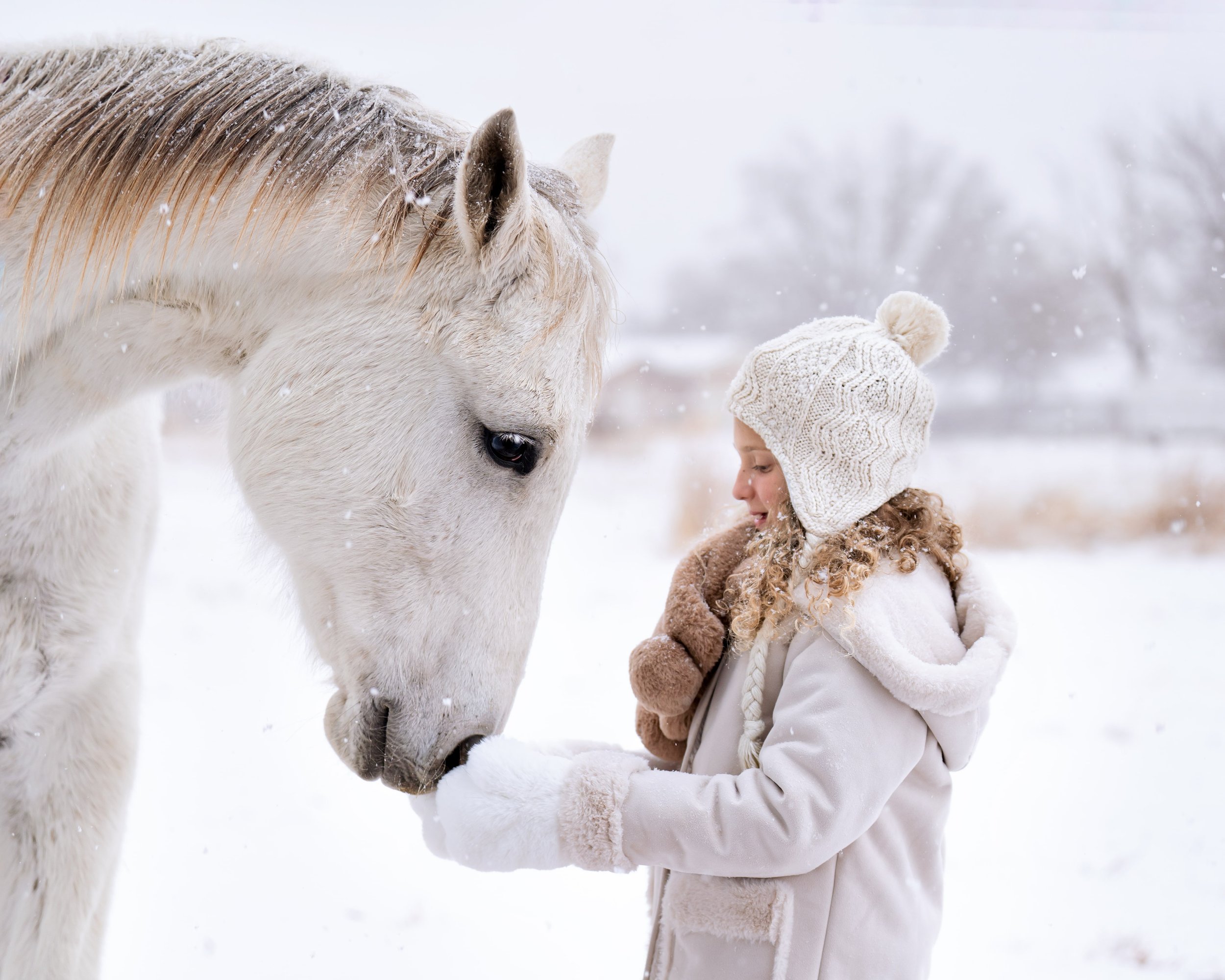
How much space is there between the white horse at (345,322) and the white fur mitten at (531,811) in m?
0.07

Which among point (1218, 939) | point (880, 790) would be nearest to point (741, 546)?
point (880, 790)

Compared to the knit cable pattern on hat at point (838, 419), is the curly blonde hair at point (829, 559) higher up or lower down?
lower down

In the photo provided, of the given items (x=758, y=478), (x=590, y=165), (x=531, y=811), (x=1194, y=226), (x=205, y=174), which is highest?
(x=1194, y=226)

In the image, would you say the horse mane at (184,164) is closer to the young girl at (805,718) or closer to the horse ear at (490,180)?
the horse ear at (490,180)

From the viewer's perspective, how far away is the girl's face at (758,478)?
1254mm

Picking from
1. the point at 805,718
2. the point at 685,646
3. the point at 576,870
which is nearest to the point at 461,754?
the point at 685,646

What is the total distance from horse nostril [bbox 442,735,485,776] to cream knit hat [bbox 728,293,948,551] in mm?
520

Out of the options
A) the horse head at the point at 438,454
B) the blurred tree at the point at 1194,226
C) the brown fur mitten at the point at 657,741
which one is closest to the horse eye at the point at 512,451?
the horse head at the point at 438,454

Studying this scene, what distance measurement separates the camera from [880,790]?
1.03 meters

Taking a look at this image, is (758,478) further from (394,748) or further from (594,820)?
(394,748)

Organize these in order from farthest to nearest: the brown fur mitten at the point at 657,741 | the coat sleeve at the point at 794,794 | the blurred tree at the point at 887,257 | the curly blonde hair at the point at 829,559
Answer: the blurred tree at the point at 887,257
the brown fur mitten at the point at 657,741
the curly blonde hair at the point at 829,559
the coat sleeve at the point at 794,794

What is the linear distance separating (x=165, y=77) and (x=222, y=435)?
1.82 feet

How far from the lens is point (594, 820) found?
1029mm

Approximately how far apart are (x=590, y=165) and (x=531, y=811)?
116 cm
